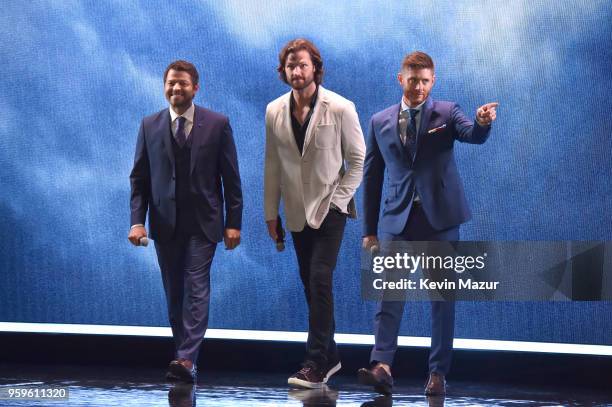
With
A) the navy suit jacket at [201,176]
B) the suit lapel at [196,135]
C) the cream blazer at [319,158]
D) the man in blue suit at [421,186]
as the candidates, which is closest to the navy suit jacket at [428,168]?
the man in blue suit at [421,186]

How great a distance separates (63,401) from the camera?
16.2 ft

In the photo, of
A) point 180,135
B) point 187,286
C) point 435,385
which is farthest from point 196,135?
point 435,385

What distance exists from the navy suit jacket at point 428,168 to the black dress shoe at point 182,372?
3.78 feet

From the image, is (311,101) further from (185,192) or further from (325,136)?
(185,192)

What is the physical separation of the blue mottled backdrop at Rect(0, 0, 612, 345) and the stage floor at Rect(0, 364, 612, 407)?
1.89ft

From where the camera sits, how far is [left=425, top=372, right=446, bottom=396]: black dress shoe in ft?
17.5

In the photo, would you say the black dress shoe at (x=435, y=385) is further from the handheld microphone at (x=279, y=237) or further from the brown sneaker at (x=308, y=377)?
the handheld microphone at (x=279, y=237)

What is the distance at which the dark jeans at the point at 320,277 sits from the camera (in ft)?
17.6

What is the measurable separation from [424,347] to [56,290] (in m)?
2.26

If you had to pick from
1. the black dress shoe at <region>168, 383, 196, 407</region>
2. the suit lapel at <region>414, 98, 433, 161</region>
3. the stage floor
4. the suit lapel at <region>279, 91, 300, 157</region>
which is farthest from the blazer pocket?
the black dress shoe at <region>168, 383, 196, 407</region>

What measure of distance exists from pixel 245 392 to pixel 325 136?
4.20ft

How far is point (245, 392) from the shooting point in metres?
5.34

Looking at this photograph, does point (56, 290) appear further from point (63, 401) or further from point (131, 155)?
point (63, 401)

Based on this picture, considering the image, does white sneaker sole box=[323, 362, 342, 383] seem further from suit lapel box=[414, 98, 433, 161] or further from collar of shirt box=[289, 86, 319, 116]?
collar of shirt box=[289, 86, 319, 116]
